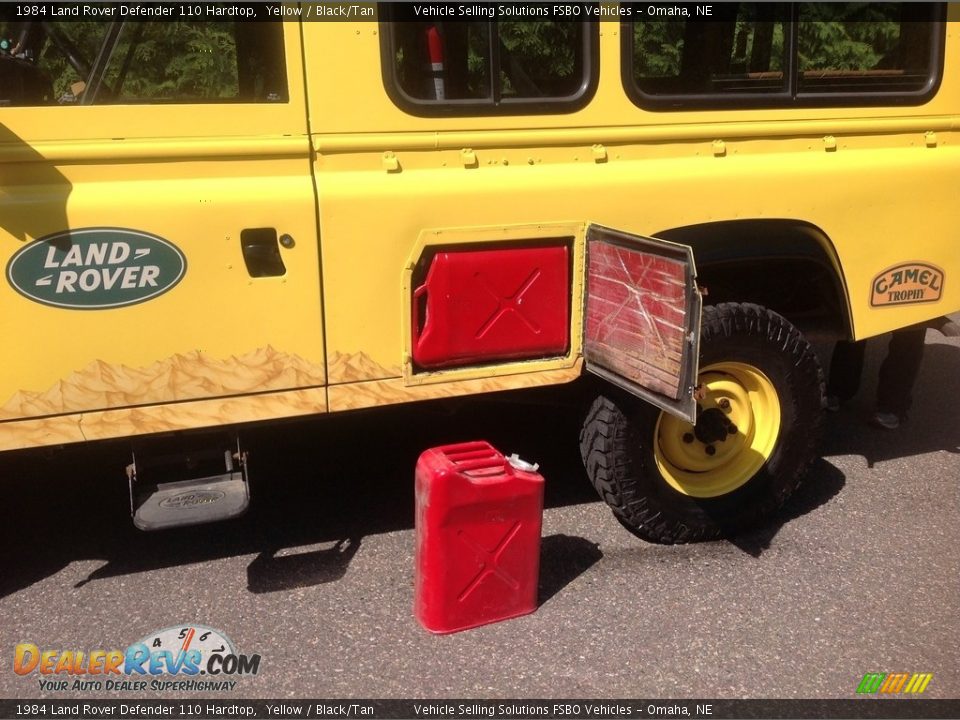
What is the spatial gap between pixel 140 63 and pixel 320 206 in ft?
2.62

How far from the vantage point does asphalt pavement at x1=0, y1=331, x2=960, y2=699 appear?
2.75 m

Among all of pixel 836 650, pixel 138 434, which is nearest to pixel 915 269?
pixel 836 650

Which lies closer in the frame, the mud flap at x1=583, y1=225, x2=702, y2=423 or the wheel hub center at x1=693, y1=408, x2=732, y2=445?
the mud flap at x1=583, y1=225, x2=702, y2=423

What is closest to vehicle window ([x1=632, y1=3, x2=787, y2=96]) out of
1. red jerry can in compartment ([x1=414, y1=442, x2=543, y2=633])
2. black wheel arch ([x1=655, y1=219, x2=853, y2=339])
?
black wheel arch ([x1=655, y1=219, x2=853, y2=339])

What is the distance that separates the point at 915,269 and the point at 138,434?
294 centimetres

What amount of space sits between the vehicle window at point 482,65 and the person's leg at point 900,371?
2338 mm

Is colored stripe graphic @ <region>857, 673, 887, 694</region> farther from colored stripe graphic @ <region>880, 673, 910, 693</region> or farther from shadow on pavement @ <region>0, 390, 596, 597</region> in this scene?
shadow on pavement @ <region>0, 390, 596, 597</region>

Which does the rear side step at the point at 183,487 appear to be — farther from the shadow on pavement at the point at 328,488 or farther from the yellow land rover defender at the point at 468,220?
the shadow on pavement at the point at 328,488

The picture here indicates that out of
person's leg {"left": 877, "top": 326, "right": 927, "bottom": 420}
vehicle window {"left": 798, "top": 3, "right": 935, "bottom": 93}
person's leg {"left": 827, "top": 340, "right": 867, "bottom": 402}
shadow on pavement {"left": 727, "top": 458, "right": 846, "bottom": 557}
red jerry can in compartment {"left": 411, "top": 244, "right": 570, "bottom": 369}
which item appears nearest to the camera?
red jerry can in compartment {"left": 411, "top": 244, "right": 570, "bottom": 369}

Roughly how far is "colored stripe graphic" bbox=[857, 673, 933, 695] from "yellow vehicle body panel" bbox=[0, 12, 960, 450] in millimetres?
1329

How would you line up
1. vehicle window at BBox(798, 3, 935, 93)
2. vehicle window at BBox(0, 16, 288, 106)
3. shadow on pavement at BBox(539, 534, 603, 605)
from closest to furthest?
vehicle window at BBox(0, 16, 288, 106) < shadow on pavement at BBox(539, 534, 603, 605) < vehicle window at BBox(798, 3, 935, 93)

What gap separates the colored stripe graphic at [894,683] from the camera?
2.69 m

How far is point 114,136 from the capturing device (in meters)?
2.59

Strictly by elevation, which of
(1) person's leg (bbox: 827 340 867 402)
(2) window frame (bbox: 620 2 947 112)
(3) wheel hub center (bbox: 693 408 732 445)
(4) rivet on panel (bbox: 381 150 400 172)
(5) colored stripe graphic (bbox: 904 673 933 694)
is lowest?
(5) colored stripe graphic (bbox: 904 673 933 694)
